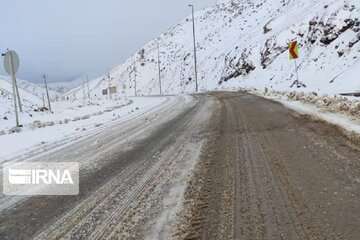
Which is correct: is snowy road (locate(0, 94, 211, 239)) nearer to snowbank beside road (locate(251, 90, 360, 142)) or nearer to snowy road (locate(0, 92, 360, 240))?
snowy road (locate(0, 92, 360, 240))

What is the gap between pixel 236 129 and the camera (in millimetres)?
9594

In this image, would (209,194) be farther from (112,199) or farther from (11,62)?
(11,62)

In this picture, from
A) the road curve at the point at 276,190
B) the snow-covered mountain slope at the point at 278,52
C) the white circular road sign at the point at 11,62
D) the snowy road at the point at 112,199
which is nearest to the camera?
the road curve at the point at 276,190

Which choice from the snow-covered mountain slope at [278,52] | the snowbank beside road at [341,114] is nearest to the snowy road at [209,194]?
the snowbank beside road at [341,114]

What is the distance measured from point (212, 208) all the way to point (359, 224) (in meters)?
1.49

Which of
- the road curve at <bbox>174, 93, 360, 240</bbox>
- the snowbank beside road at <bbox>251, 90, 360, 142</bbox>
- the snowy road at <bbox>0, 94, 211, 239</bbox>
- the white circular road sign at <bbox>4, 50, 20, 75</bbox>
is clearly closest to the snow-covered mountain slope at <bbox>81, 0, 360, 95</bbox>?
the snowbank beside road at <bbox>251, 90, 360, 142</bbox>

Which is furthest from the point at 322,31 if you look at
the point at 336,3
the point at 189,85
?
the point at 189,85

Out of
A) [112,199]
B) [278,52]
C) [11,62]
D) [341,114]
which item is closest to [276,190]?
[112,199]

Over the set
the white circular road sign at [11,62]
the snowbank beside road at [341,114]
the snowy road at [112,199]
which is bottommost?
the snowy road at [112,199]

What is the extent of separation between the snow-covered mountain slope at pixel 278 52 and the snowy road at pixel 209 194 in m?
12.0

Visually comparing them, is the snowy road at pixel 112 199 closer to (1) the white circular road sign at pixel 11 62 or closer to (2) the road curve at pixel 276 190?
(2) the road curve at pixel 276 190

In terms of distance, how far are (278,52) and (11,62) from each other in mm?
27879

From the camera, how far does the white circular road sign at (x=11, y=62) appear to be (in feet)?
49.3

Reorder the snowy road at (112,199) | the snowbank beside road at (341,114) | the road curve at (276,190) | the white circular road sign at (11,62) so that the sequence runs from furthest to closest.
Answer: the white circular road sign at (11,62)
the snowbank beside road at (341,114)
the snowy road at (112,199)
the road curve at (276,190)
